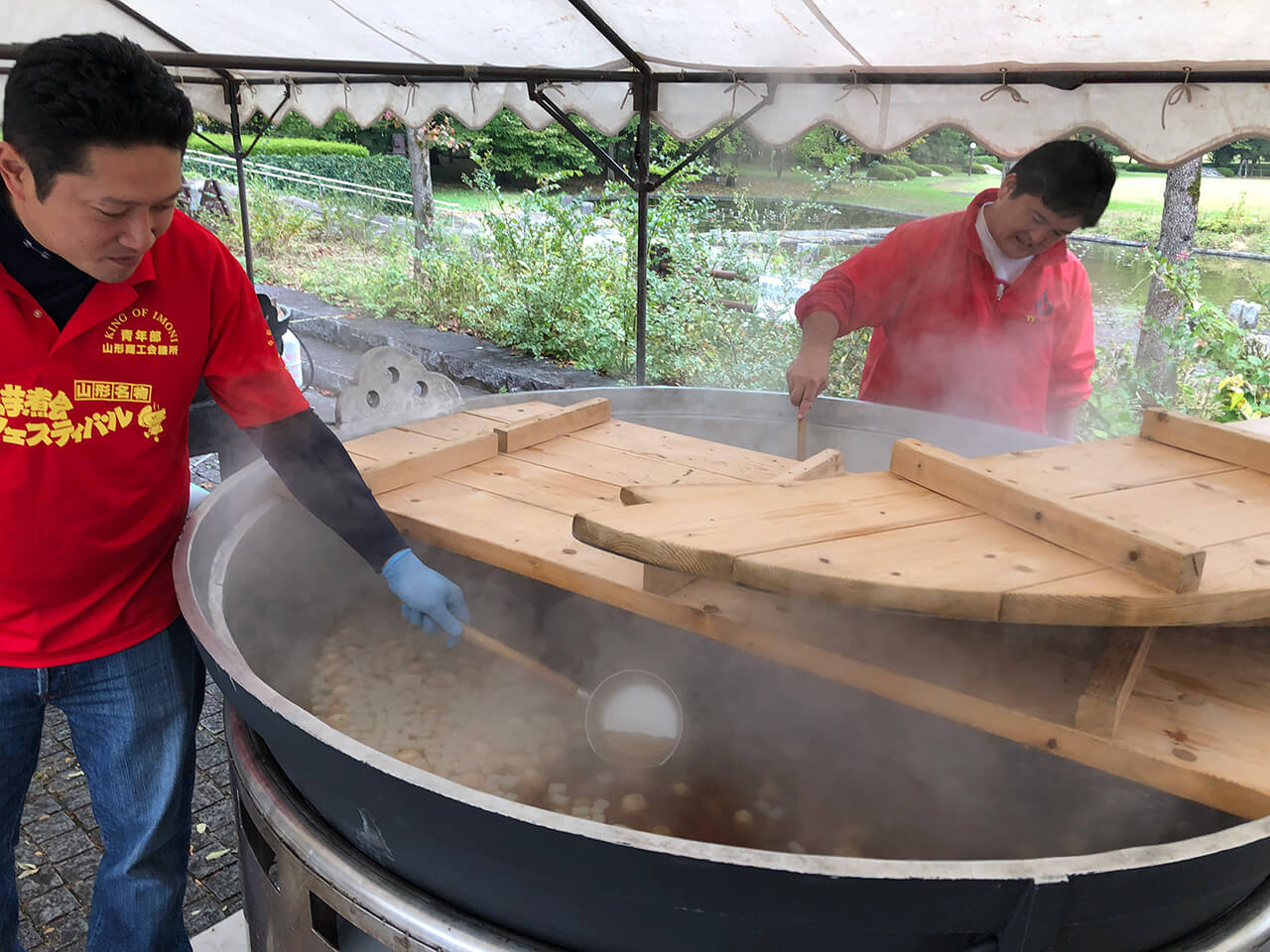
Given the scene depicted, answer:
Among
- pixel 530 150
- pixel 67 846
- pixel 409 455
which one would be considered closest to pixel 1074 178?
pixel 409 455

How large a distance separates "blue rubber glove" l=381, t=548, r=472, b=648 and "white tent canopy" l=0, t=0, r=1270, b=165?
8.16 feet

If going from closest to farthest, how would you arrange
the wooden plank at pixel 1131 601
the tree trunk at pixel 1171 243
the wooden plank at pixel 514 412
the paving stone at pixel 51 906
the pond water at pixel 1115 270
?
the wooden plank at pixel 1131 601
the wooden plank at pixel 514 412
the paving stone at pixel 51 906
the tree trunk at pixel 1171 243
the pond water at pixel 1115 270

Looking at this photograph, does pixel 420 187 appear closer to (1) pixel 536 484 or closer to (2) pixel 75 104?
(1) pixel 536 484

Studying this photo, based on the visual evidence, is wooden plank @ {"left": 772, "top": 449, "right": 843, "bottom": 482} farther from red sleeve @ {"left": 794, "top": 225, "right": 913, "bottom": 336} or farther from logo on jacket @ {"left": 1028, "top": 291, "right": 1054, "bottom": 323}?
logo on jacket @ {"left": 1028, "top": 291, "right": 1054, "bottom": 323}

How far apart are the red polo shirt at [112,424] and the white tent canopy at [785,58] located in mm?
2395

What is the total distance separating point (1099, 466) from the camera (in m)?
1.59

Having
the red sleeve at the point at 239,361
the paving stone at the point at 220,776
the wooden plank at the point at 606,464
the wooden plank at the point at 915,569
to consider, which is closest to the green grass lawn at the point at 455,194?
the paving stone at the point at 220,776

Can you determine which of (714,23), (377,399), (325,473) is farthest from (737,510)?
(714,23)

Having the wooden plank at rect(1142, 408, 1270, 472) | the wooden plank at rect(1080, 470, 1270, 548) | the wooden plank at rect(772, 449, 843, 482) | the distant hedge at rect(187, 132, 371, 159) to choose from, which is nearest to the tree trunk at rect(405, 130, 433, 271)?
the wooden plank at rect(772, 449, 843, 482)

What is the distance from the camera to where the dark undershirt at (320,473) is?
1.58 m

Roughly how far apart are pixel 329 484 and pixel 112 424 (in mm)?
410

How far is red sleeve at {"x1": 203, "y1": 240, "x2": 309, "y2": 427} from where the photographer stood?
1.79 meters

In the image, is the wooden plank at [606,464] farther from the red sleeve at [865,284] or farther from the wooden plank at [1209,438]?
the red sleeve at [865,284]

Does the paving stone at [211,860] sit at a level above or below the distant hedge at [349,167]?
below
